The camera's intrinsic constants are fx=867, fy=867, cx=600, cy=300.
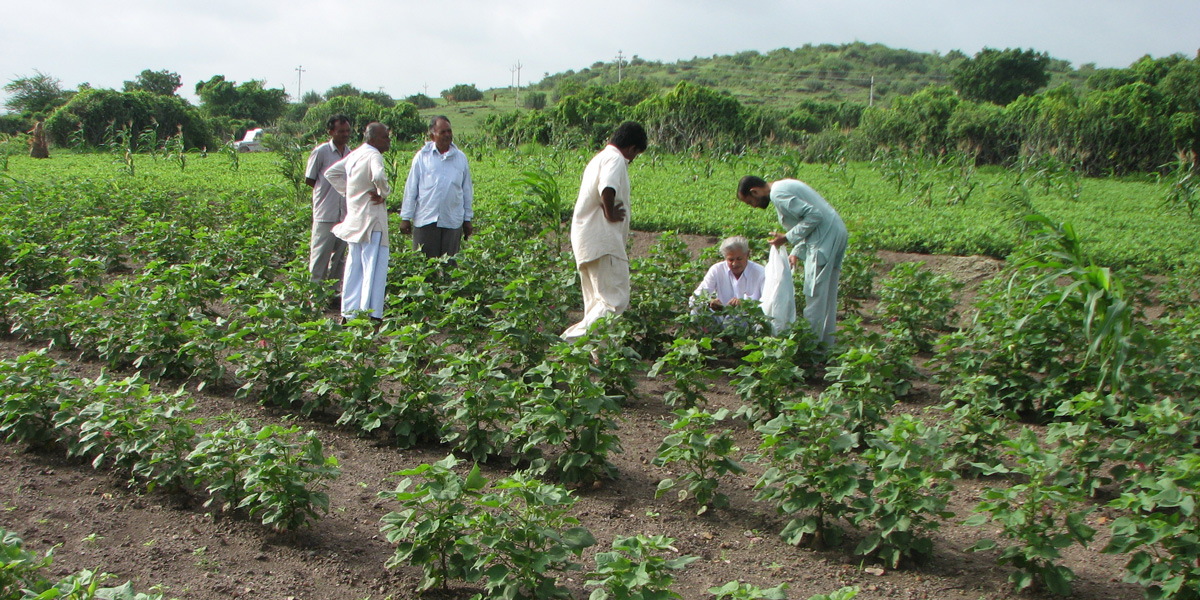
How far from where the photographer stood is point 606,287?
19.2ft

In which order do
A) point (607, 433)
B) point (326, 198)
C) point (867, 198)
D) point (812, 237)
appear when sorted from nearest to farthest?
1. point (607, 433)
2. point (812, 237)
3. point (326, 198)
4. point (867, 198)

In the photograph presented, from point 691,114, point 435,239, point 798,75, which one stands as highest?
point 798,75

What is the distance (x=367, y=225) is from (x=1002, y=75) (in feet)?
176

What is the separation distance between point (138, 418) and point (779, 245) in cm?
426

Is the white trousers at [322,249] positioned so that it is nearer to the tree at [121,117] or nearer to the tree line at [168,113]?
the tree line at [168,113]

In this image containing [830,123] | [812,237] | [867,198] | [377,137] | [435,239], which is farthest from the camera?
[830,123]

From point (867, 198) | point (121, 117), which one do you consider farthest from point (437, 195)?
point (121, 117)

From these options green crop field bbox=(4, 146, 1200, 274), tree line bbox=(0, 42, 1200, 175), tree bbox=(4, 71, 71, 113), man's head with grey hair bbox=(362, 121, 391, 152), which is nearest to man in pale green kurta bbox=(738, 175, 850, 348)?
green crop field bbox=(4, 146, 1200, 274)

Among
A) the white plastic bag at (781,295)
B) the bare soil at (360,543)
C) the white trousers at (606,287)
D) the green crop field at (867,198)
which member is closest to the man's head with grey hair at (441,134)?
the green crop field at (867,198)

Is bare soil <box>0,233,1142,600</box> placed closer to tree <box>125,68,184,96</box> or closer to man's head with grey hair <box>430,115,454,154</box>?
man's head with grey hair <box>430,115,454,154</box>

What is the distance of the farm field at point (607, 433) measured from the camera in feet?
10.9

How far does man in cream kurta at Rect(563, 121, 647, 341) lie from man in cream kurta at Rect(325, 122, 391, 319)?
1.65m

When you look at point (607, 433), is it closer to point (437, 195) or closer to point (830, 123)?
point (437, 195)

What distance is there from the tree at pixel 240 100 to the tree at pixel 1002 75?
42.3 metres
